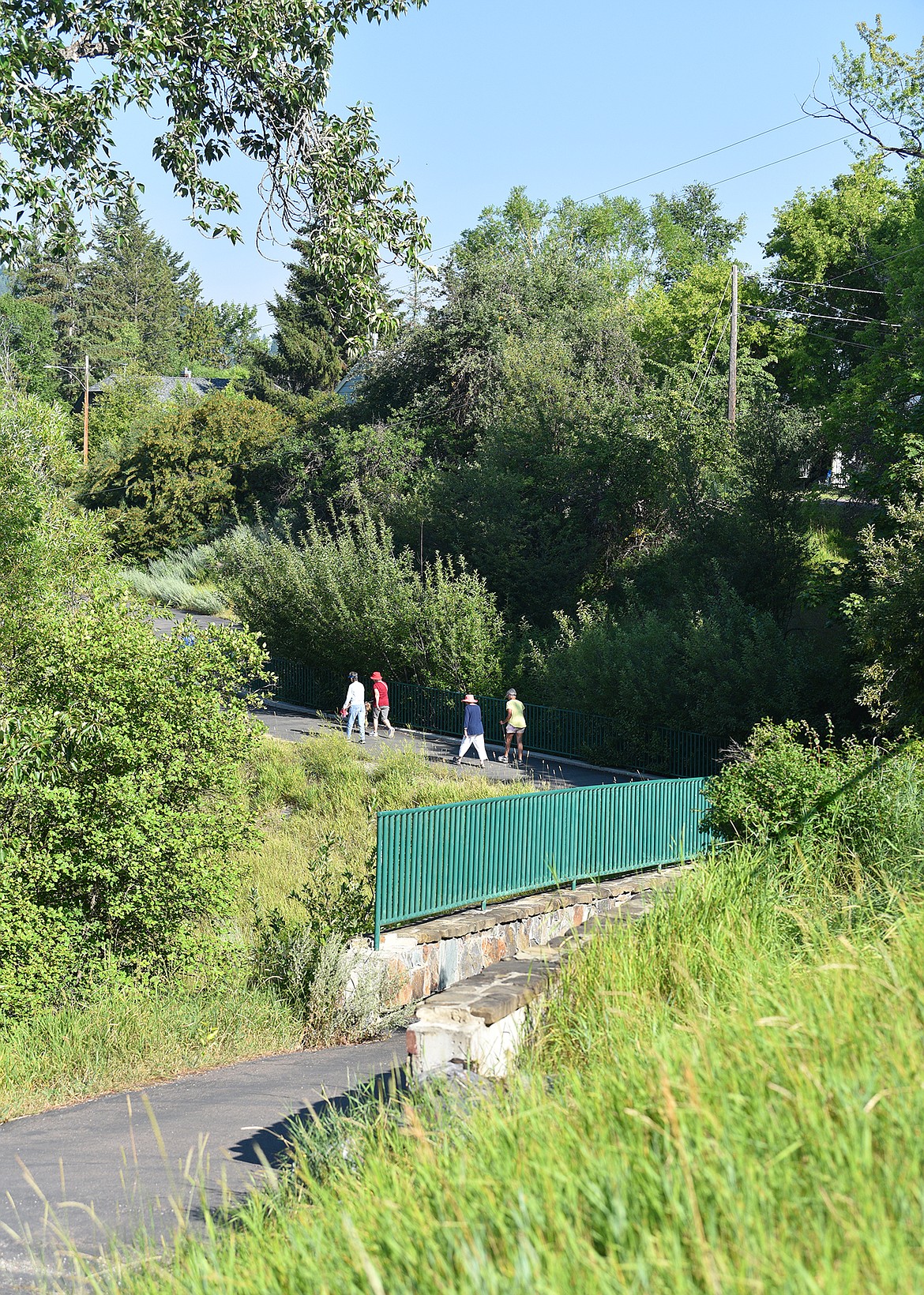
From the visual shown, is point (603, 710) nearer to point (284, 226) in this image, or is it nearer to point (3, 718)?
point (284, 226)

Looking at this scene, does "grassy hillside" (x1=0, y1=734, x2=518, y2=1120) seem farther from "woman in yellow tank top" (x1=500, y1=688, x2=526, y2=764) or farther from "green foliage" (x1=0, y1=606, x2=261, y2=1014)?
"woman in yellow tank top" (x1=500, y1=688, x2=526, y2=764)

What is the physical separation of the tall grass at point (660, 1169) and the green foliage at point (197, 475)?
49.4 m

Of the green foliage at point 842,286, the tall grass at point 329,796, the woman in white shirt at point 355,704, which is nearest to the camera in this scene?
the tall grass at point 329,796

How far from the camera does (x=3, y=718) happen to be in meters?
10.8

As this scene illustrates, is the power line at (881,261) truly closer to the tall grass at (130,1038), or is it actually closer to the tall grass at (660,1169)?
the tall grass at (130,1038)

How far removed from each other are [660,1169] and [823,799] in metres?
6.44

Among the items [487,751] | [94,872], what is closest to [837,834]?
[94,872]

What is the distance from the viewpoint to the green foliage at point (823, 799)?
8133mm

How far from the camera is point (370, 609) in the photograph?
103ft

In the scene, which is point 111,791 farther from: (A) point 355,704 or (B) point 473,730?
(A) point 355,704

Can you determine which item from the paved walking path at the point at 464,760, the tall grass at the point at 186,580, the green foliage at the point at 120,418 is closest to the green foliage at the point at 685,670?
the paved walking path at the point at 464,760

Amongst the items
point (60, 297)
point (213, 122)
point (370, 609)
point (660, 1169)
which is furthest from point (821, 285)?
point (60, 297)

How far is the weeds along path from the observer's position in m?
5.12

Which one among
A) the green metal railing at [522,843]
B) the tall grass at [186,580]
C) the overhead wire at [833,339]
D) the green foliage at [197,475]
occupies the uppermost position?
the overhead wire at [833,339]
